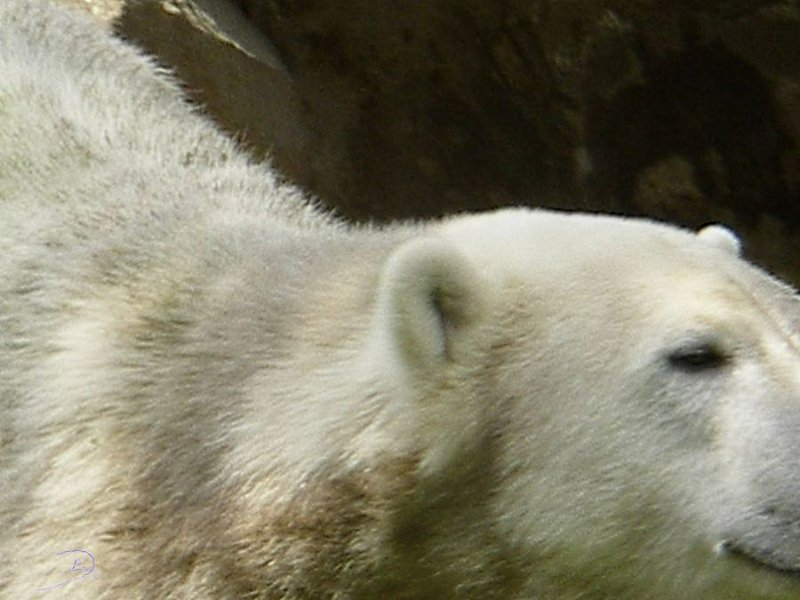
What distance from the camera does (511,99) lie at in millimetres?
4230

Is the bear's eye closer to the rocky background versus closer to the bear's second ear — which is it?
the bear's second ear

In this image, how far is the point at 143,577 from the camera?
7.06 ft

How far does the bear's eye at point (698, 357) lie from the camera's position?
1969 millimetres

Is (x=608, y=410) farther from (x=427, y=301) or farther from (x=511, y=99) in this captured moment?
(x=511, y=99)

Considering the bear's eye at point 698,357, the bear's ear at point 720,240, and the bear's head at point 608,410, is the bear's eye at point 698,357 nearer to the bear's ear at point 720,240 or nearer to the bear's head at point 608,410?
the bear's head at point 608,410

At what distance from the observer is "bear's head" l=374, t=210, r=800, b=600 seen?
6.42ft

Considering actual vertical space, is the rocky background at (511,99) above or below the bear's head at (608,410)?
above

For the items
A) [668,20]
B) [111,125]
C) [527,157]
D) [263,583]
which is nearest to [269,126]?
[527,157]

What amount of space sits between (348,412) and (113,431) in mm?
373

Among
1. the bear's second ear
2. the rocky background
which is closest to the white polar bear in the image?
the bear's second ear

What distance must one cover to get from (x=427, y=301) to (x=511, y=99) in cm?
227

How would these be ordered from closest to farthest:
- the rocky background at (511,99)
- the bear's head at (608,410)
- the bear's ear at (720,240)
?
the bear's head at (608,410) < the bear's ear at (720,240) < the rocky background at (511,99)

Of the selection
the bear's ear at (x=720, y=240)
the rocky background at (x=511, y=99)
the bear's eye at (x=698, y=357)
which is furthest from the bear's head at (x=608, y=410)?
the rocky background at (x=511, y=99)

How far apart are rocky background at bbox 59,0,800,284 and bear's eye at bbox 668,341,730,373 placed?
2.03m
